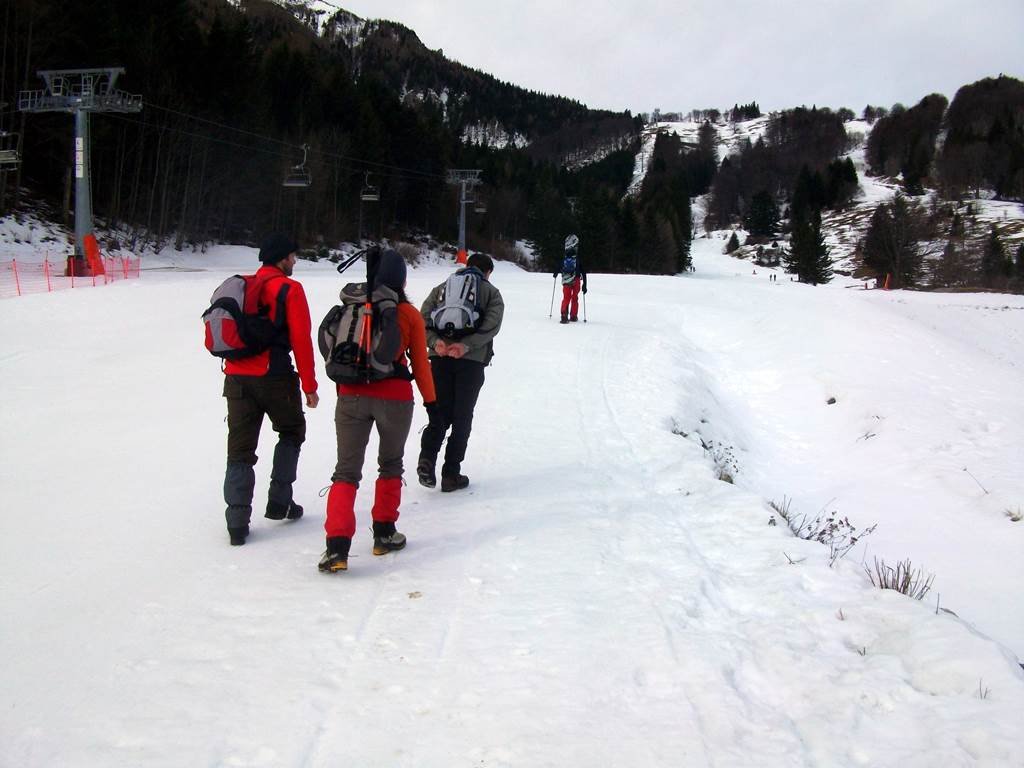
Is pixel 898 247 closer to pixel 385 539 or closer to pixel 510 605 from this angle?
pixel 385 539

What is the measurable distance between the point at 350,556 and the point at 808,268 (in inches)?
2895

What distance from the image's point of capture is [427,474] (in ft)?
20.6

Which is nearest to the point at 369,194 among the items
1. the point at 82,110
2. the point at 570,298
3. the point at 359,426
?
the point at 82,110

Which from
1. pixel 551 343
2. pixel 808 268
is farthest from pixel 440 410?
pixel 808 268

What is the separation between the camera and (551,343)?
14883 mm

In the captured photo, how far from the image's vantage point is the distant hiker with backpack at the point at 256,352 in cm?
461

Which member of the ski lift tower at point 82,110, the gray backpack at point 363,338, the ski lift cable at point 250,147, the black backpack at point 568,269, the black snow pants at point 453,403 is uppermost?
the ski lift cable at point 250,147

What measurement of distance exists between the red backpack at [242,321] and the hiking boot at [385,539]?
55.4 inches

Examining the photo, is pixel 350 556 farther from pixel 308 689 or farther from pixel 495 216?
pixel 495 216

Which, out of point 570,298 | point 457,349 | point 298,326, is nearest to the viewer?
point 298,326

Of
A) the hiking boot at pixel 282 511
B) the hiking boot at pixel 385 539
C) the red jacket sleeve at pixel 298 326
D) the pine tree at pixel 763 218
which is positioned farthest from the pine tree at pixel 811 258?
the red jacket sleeve at pixel 298 326

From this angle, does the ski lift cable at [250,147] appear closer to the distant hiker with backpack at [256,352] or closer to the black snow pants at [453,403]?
the black snow pants at [453,403]

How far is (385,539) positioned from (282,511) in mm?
993

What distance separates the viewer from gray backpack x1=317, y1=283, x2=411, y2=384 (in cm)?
430
